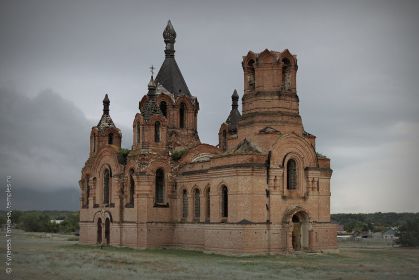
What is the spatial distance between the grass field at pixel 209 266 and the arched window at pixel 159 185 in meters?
5.56

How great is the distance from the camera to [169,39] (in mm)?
50156

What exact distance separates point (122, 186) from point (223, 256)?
1172 centimetres

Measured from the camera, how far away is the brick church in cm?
3669

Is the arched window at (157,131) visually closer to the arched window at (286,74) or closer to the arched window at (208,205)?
the arched window at (208,205)

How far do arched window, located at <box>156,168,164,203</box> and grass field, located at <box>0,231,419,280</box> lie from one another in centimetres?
556

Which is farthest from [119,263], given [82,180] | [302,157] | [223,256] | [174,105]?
[82,180]

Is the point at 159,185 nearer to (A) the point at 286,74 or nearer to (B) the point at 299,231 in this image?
(B) the point at 299,231

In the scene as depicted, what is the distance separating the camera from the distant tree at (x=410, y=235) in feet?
173

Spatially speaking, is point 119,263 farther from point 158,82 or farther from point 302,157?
point 158,82

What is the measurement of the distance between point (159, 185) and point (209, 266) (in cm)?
1440

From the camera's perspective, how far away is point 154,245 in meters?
42.7

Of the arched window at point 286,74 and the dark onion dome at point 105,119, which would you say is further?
the dark onion dome at point 105,119

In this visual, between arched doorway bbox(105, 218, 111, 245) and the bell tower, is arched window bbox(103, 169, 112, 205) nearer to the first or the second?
arched doorway bbox(105, 218, 111, 245)

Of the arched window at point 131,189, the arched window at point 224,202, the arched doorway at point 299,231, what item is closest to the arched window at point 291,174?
the arched doorway at point 299,231
